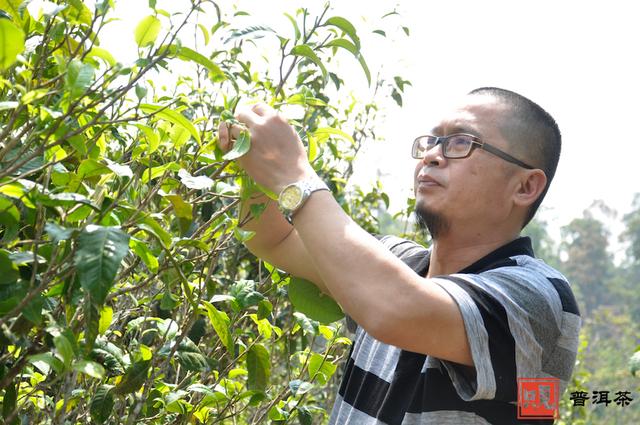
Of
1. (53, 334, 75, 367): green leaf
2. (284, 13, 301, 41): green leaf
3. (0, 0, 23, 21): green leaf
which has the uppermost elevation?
(284, 13, 301, 41): green leaf

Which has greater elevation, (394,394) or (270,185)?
(270,185)

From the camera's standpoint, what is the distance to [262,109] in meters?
1.61

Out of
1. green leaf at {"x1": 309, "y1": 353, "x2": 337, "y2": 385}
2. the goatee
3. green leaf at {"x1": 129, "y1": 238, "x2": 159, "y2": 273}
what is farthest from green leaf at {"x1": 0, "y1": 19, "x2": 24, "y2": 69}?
green leaf at {"x1": 309, "y1": 353, "x2": 337, "y2": 385}

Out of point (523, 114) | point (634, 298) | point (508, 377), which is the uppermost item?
point (634, 298)

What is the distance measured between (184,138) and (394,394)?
731mm

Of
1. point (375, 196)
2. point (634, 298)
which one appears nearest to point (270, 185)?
point (375, 196)

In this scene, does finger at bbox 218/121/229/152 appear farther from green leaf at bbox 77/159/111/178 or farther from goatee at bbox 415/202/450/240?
goatee at bbox 415/202/450/240

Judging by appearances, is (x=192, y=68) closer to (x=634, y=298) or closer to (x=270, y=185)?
(x=270, y=185)

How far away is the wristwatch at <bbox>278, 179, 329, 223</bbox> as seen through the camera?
1.53 m

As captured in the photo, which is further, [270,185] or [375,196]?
[375,196]

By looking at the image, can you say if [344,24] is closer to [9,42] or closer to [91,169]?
[91,169]

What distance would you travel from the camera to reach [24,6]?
1505 millimetres

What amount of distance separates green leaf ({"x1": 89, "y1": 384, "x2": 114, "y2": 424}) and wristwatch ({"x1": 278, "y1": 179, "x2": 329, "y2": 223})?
56cm

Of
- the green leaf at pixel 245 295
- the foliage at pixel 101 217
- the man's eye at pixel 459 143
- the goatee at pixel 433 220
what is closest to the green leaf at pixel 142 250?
the foliage at pixel 101 217
